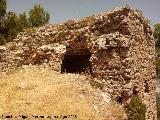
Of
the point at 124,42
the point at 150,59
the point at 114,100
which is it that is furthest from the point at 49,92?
the point at 150,59

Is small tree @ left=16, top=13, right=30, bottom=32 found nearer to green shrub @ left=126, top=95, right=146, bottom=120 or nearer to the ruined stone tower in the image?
the ruined stone tower

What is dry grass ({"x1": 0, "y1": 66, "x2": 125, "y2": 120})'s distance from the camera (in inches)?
570

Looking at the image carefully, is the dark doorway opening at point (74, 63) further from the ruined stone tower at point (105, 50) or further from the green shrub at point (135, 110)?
the green shrub at point (135, 110)

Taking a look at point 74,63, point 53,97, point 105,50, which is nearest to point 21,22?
point 74,63

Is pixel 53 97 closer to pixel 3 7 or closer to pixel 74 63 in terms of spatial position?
pixel 74 63

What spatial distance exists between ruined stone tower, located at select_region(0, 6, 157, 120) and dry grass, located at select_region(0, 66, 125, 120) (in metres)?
1.21

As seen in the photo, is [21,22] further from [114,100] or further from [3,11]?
[114,100]

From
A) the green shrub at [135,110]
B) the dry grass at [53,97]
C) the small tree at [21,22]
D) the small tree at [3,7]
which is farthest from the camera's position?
the small tree at [21,22]

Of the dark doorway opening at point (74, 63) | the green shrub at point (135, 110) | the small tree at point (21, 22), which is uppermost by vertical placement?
the small tree at point (21, 22)

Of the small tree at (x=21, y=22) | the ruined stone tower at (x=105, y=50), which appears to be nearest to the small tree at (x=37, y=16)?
the small tree at (x=21, y=22)

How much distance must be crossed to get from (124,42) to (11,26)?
16.9m

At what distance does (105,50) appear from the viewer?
18.3 m

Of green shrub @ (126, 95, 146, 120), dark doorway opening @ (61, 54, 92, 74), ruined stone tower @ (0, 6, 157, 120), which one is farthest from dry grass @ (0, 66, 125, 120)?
dark doorway opening @ (61, 54, 92, 74)

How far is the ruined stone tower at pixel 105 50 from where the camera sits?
1775 centimetres
